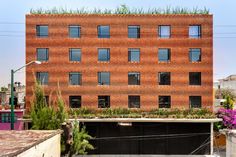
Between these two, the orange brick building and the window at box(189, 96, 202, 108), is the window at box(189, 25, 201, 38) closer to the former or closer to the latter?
the orange brick building

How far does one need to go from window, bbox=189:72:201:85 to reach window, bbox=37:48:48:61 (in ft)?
56.8

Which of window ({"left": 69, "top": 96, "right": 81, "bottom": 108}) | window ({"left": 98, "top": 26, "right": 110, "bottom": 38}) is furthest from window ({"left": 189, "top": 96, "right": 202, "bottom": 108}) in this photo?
window ({"left": 69, "top": 96, "right": 81, "bottom": 108})

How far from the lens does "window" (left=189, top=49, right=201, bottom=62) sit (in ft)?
127

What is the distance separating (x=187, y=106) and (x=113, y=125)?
9.08 meters

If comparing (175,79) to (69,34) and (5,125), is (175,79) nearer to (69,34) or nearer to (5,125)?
(69,34)

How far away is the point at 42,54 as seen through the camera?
38.9 m

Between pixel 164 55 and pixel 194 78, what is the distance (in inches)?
177

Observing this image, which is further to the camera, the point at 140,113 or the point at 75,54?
the point at 75,54

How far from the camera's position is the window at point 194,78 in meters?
38.9

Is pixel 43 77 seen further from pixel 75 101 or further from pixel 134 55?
pixel 134 55

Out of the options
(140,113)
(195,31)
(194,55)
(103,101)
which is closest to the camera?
(140,113)

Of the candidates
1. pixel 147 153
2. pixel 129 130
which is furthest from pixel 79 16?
pixel 147 153

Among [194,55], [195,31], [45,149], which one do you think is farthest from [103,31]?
[45,149]

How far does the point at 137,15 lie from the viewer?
38.5 m
